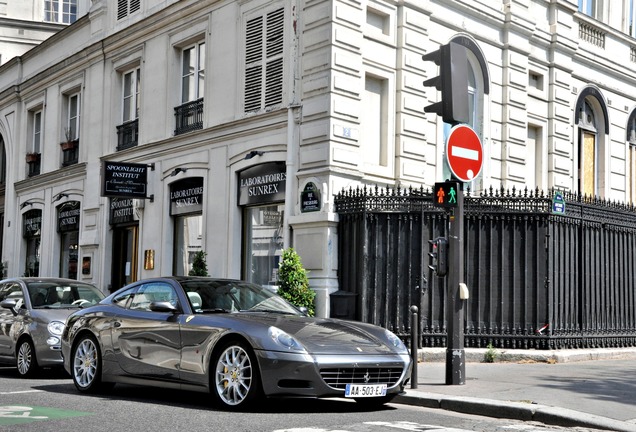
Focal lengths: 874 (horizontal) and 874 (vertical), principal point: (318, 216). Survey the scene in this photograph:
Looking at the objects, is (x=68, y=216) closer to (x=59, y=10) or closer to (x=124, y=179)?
(x=124, y=179)

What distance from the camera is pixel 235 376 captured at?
859 cm

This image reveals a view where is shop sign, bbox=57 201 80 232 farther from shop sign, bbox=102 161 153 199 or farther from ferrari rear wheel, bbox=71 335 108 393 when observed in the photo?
ferrari rear wheel, bbox=71 335 108 393

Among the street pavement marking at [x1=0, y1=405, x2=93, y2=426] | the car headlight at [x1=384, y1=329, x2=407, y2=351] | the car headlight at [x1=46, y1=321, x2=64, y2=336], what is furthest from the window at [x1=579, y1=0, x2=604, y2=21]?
the street pavement marking at [x1=0, y1=405, x2=93, y2=426]

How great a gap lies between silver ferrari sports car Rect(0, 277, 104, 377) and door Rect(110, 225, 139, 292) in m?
8.36

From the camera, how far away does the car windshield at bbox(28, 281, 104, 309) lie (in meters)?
13.6

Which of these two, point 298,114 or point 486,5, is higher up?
point 486,5

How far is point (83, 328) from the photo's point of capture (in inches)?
420

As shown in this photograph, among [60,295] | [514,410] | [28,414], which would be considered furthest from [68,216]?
[514,410]

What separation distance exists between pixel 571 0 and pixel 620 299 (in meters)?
9.58

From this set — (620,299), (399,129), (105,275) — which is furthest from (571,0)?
(105,275)

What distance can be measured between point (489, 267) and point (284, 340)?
7.60m

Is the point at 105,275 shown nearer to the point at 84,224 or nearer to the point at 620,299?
the point at 84,224

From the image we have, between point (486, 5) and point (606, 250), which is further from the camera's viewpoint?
point (486, 5)

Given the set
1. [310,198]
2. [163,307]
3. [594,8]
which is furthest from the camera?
[594,8]
